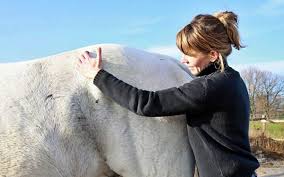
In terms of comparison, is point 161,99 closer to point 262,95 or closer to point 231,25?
point 231,25

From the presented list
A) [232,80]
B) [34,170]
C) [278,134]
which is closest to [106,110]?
[34,170]

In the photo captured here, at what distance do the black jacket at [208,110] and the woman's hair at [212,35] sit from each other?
15 centimetres

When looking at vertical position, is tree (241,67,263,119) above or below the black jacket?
below

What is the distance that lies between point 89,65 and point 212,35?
671 millimetres

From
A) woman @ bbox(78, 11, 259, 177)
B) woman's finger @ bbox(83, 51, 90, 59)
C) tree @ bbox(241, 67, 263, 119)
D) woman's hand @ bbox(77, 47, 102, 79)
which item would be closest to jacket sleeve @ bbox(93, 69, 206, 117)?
woman @ bbox(78, 11, 259, 177)

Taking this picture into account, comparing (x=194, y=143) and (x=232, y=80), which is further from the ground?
(x=232, y=80)

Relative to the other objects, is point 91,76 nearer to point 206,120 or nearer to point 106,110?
point 106,110

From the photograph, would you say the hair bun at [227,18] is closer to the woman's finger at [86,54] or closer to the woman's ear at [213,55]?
the woman's ear at [213,55]

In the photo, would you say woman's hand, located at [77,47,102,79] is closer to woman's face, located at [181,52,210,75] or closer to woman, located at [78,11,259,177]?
woman, located at [78,11,259,177]

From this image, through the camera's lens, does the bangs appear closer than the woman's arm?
No

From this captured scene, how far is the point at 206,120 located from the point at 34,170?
927 millimetres

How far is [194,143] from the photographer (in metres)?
2.36

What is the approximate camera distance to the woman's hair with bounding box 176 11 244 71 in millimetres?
2389

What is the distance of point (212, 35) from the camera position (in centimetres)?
238
